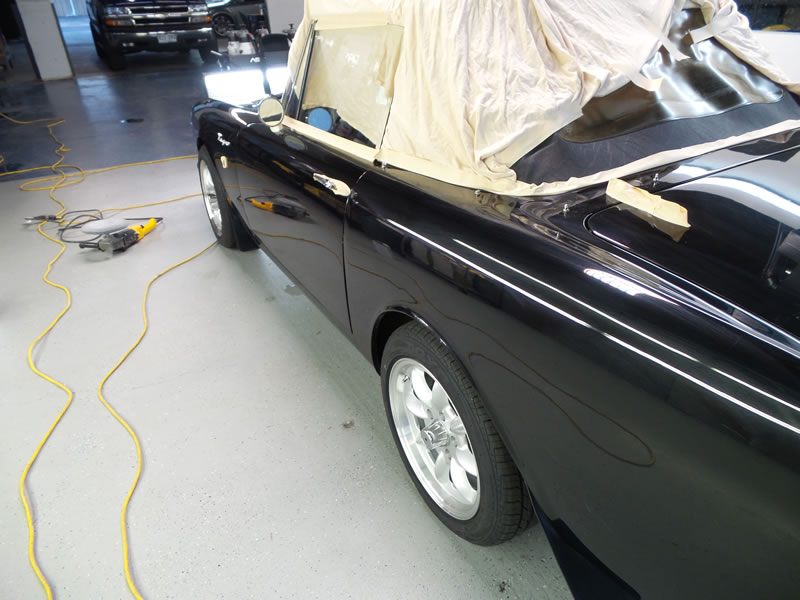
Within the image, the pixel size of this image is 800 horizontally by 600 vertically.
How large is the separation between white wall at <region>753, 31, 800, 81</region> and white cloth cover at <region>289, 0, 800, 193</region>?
324cm

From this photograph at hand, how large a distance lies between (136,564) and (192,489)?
0.29m

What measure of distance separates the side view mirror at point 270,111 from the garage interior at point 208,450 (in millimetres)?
1040

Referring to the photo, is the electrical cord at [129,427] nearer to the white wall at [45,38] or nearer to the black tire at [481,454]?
the black tire at [481,454]

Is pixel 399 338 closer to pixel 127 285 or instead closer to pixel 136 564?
pixel 136 564

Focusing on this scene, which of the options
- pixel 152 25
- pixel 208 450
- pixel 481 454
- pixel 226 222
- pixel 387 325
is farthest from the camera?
pixel 152 25

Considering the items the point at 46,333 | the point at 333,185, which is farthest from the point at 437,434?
the point at 46,333

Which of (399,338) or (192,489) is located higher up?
(399,338)

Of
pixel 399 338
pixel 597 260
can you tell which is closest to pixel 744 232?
pixel 597 260

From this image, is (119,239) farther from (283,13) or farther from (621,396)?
(283,13)

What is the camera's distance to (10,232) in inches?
158

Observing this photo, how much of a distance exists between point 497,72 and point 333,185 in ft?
2.03

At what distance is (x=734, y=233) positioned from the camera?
1.06 metres

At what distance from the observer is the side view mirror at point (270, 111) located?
212 cm

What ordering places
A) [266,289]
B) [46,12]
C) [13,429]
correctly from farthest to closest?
[46,12]
[266,289]
[13,429]
